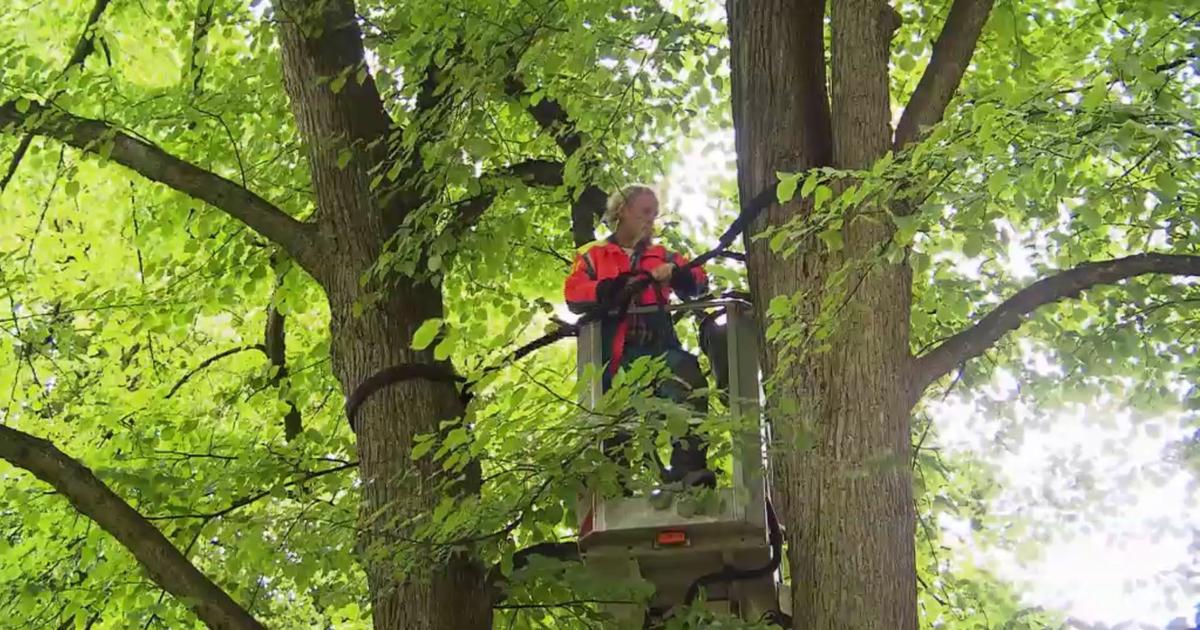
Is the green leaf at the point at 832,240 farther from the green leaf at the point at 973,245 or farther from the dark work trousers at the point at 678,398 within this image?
the dark work trousers at the point at 678,398

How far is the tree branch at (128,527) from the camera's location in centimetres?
423

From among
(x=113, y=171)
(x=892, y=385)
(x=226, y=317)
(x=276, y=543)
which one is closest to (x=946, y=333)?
(x=892, y=385)

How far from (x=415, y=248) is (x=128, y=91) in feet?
8.13

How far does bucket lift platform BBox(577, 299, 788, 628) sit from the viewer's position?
3.64m

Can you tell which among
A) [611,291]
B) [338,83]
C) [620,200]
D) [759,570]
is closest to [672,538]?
[759,570]

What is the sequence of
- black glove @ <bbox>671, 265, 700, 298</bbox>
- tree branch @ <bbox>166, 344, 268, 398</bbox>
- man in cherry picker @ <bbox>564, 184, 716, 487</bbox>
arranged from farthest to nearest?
tree branch @ <bbox>166, 344, 268, 398</bbox>
black glove @ <bbox>671, 265, 700, 298</bbox>
man in cherry picker @ <bbox>564, 184, 716, 487</bbox>

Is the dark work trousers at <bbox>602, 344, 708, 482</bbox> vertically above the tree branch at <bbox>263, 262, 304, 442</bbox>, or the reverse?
the tree branch at <bbox>263, 262, 304, 442</bbox>

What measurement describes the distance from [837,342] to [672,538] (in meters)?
0.80

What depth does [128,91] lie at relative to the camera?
6.22 m

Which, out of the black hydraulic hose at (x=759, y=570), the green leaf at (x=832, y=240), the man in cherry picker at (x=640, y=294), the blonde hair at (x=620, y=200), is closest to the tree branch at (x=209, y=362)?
the blonde hair at (x=620, y=200)

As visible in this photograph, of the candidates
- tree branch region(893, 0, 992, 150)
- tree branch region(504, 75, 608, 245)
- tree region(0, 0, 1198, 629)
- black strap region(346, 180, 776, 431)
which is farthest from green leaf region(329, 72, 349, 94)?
tree branch region(893, 0, 992, 150)

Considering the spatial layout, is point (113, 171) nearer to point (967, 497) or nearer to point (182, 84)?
point (182, 84)

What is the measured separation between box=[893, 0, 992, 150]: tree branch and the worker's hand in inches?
34.7

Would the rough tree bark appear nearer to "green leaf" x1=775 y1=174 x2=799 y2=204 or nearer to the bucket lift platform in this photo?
the bucket lift platform
